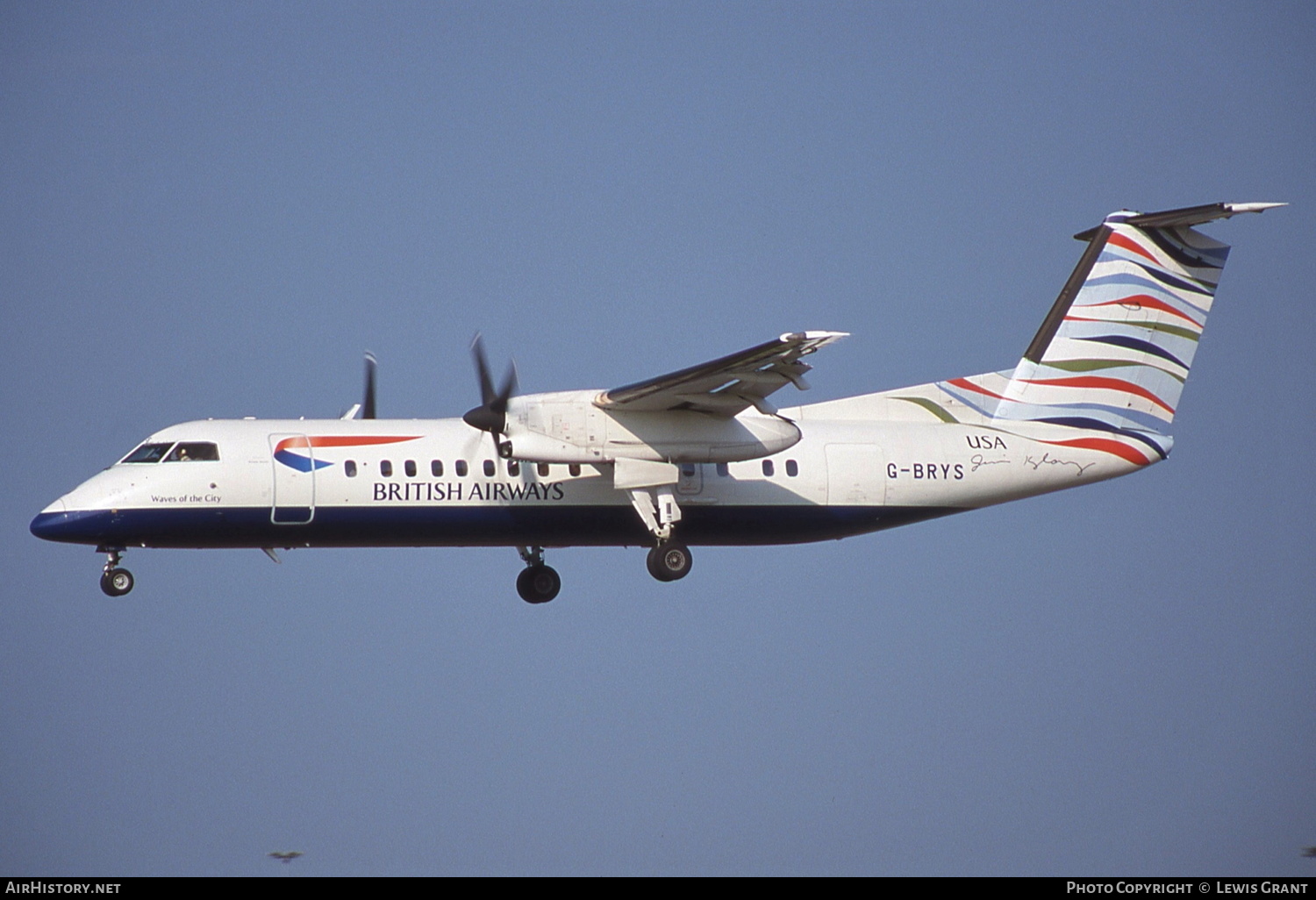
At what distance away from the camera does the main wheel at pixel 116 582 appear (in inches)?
806

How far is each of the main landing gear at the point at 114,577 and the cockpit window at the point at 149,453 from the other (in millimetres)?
1182

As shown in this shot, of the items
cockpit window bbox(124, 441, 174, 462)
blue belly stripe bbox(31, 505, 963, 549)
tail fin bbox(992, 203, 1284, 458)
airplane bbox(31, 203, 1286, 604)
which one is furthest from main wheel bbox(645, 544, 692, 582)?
cockpit window bbox(124, 441, 174, 462)

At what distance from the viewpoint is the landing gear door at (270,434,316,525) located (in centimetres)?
2031

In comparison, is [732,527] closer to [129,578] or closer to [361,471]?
[361,471]

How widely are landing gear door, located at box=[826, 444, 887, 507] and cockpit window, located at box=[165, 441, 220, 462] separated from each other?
8025mm

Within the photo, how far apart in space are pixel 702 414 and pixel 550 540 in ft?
8.78

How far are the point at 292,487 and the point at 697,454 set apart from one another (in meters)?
5.12

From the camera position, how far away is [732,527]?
850 inches

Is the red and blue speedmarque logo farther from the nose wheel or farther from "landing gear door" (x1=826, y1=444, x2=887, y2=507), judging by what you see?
"landing gear door" (x1=826, y1=444, x2=887, y2=507)

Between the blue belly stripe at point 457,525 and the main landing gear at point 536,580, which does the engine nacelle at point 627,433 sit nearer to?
the blue belly stripe at point 457,525

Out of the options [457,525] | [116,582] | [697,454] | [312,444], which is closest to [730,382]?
[697,454]
